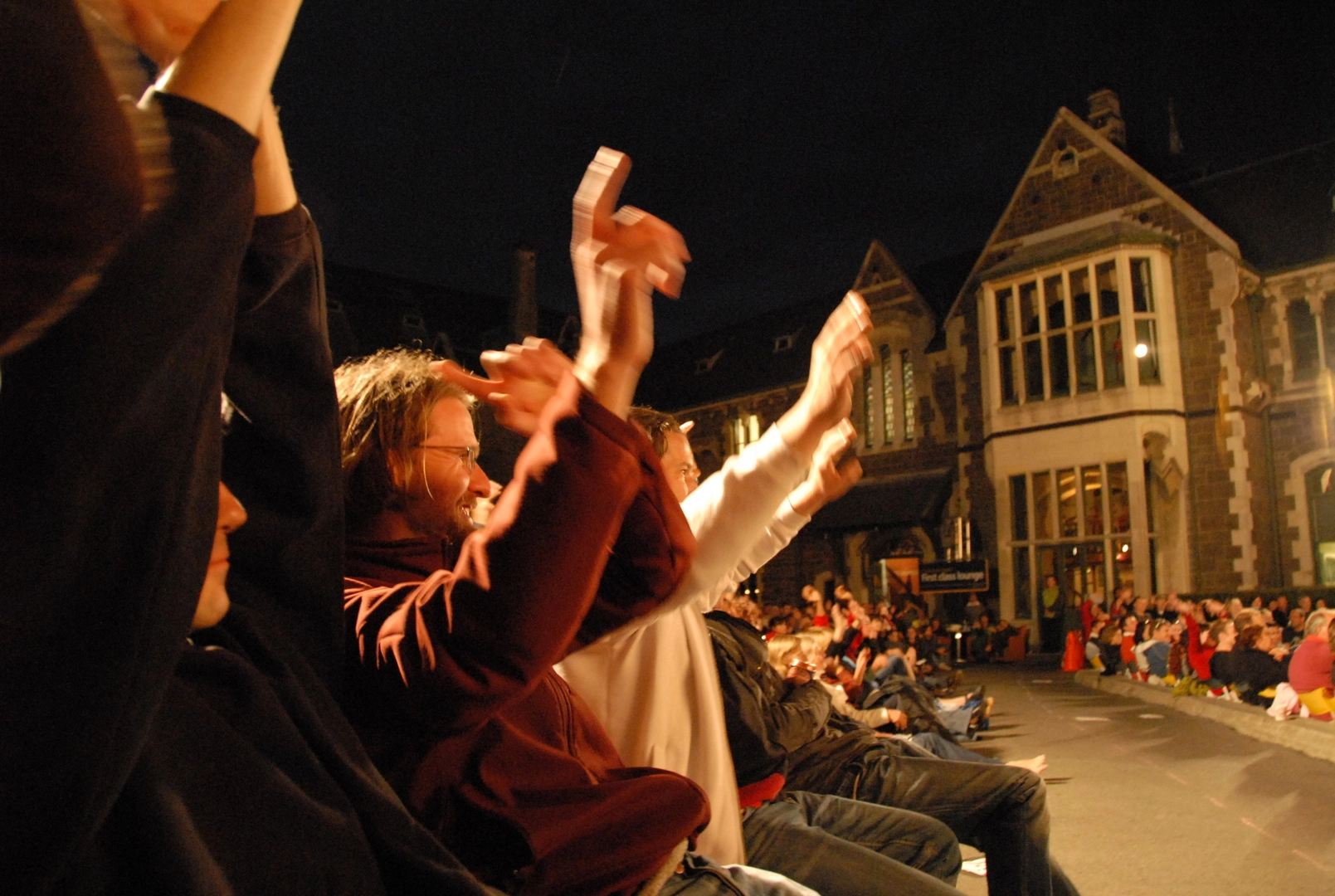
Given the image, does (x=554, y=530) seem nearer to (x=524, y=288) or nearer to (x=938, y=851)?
(x=938, y=851)

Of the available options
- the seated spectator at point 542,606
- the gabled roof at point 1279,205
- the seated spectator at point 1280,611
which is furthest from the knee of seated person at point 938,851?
the gabled roof at point 1279,205

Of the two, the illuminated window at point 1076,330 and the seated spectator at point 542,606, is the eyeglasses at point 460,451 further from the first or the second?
the illuminated window at point 1076,330

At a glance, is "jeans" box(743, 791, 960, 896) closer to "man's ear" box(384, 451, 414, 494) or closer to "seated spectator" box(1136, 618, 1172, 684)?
"man's ear" box(384, 451, 414, 494)

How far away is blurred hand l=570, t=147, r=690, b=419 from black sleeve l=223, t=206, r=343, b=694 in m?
0.29

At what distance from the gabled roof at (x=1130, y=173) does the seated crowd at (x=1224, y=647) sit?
6.91m

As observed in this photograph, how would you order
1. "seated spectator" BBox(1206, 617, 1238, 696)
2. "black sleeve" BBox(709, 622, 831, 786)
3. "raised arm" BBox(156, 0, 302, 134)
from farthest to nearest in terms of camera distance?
"seated spectator" BBox(1206, 617, 1238, 696)
"black sleeve" BBox(709, 622, 831, 786)
"raised arm" BBox(156, 0, 302, 134)

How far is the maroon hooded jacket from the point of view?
92cm

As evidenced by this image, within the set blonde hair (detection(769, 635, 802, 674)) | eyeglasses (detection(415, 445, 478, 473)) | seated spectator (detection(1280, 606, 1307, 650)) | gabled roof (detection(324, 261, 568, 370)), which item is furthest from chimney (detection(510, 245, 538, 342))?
eyeglasses (detection(415, 445, 478, 473))

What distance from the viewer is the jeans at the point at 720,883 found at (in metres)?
1.25

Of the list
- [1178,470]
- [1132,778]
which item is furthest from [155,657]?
[1178,470]

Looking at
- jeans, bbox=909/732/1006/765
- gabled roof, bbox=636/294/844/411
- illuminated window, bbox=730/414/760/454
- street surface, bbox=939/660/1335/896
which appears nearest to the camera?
street surface, bbox=939/660/1335/896

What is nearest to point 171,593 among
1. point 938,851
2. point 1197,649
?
point 938,851

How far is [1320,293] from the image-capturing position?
1590 cm

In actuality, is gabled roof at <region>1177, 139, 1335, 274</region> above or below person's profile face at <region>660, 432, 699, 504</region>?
above
